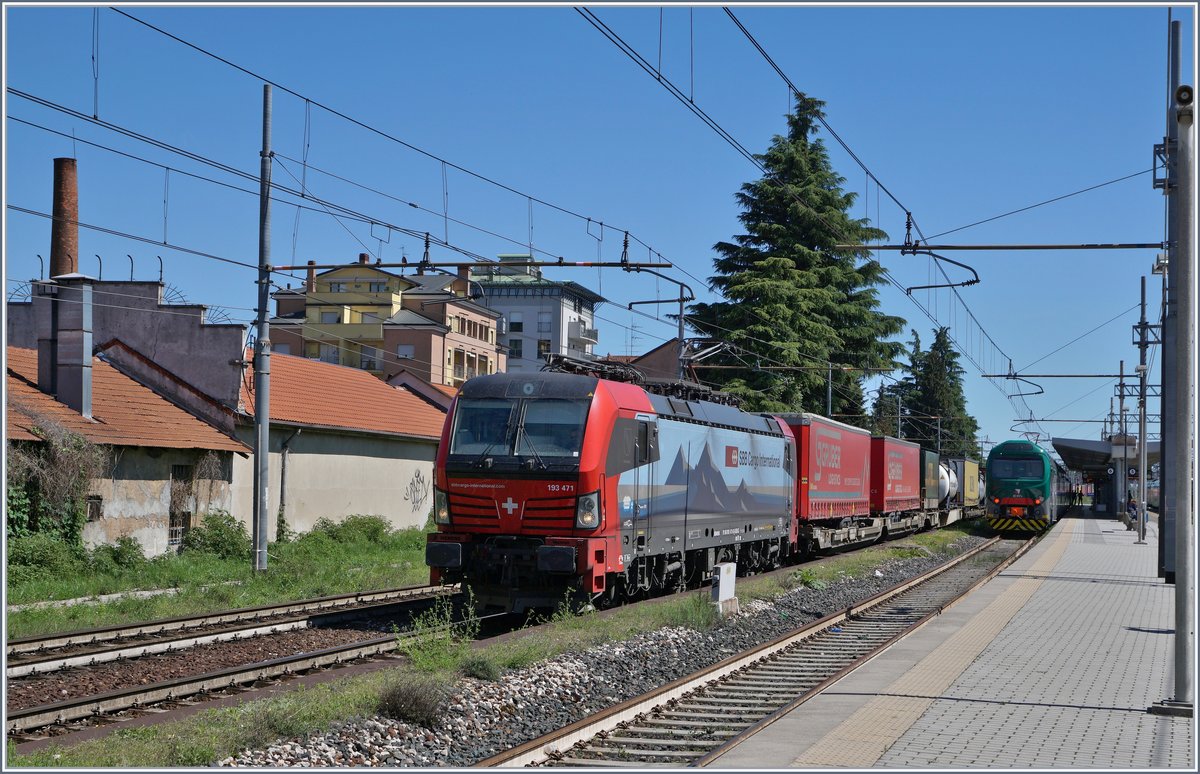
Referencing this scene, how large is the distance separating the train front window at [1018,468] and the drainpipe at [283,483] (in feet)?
92.5

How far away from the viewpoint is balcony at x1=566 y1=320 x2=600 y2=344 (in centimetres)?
9344

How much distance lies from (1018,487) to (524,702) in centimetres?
3866

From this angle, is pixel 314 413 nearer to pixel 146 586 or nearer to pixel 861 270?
pixel 146 586

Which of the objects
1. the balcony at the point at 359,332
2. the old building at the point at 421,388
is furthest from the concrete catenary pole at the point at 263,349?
the balcony at the point at 359,332

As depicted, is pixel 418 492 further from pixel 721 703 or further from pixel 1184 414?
pixel 1184 414

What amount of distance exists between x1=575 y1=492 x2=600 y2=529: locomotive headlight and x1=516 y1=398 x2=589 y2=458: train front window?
0.60 meters

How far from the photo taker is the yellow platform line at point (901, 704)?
888 cm

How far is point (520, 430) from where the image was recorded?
16.7 metres

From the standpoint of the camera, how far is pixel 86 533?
919 inches

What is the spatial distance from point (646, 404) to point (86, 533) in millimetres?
11891

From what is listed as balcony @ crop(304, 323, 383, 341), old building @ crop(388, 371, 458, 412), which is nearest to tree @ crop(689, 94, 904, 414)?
old building @ crop(388, 371, 458, 412)

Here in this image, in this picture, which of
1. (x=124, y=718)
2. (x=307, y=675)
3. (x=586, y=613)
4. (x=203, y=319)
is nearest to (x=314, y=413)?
(x=203, y=319)

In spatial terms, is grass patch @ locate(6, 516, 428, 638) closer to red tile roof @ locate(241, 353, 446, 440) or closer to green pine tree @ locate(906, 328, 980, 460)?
red tile roof @ locate(241, 353, 446, 440)

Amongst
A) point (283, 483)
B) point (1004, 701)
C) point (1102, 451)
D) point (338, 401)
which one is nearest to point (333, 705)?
point (1004, 701)
